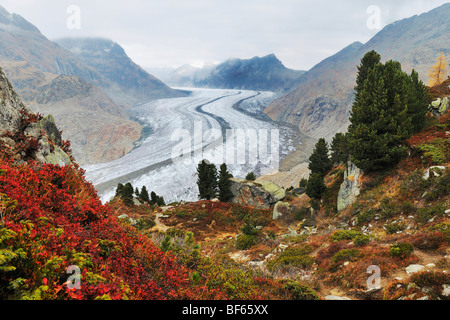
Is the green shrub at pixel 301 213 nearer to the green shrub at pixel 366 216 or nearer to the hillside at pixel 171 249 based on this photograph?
the hillside at pixel 171 249

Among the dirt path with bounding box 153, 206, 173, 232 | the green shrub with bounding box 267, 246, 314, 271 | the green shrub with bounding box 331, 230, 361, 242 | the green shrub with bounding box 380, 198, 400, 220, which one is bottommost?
the dirt path with bounding box 153, 206, 173, 232

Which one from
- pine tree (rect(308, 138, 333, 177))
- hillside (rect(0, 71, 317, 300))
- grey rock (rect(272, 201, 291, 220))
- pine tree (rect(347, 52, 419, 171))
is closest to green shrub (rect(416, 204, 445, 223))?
pine tree (rect(347, 52, 419, 171))

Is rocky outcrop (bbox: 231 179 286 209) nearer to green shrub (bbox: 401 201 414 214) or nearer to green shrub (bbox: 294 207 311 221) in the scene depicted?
green shrub (bbox: 294 207 311 221)

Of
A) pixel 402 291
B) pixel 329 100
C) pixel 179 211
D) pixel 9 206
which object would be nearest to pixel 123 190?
pixel 179 211

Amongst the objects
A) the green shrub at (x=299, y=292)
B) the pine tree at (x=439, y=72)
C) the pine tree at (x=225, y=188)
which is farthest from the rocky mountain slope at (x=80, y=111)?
the green shrub at (x=299, y=292)

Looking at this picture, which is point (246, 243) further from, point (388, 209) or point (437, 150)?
point (437, 150)
